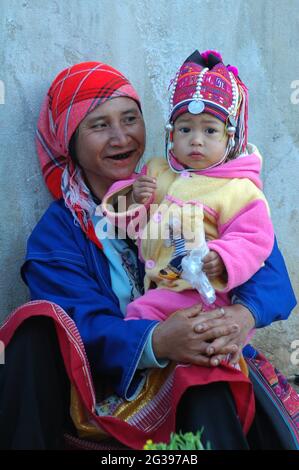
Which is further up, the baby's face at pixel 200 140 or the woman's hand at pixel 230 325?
the baby's face at pixel 200 140

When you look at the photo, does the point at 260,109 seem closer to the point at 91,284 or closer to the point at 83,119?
the point at 83,119

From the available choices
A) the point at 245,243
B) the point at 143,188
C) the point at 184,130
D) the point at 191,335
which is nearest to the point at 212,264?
the point at 245,243

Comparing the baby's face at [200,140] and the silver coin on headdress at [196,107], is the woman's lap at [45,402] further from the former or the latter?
the silver coin on headdress at [196,107]

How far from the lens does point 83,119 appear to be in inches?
122

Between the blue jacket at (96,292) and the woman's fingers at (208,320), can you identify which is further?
the blue jacket at (96,292)

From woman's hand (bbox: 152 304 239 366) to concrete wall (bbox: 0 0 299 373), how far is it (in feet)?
2.86

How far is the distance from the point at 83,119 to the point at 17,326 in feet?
3.07

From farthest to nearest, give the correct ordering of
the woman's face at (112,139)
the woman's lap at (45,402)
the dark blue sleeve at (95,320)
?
the woman's face at (112,139), the dark blue sleeve at (95,320), the woman's lap at (45,402)

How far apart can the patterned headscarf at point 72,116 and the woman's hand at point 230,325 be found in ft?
2.14

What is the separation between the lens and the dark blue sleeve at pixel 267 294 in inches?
110

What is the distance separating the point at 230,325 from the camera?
269cm

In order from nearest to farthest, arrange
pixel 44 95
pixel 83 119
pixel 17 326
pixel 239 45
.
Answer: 1. pixel 17 326
2. pixel 83 119
3. pixel 44 95
4. pixel 239 45

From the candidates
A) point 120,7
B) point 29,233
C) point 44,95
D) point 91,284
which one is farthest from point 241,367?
point 120,7

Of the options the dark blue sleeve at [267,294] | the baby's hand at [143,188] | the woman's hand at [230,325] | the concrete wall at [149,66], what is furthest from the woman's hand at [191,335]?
the concrete wall at [149,66]
